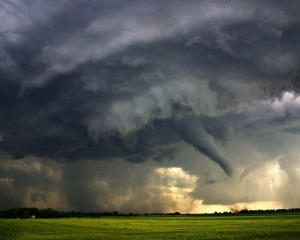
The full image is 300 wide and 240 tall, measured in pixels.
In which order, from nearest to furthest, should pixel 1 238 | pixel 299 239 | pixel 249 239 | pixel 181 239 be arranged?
pixel 299 239, pixel 249 239, pixel 181 239, pixel 1 238

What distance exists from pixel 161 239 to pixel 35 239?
58.7ft

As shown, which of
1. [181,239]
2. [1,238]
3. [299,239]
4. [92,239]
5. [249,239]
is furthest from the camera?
[1,238]

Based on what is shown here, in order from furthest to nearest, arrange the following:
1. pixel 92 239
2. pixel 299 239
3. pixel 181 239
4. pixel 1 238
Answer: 1. pixel 1 238
2. pixel 92 239
3. pixel 181 239
4. pixel 299 239

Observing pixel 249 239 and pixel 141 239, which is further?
pixel 141 239

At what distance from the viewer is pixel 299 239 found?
4397 centimetres

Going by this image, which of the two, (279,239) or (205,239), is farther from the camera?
(205,239)

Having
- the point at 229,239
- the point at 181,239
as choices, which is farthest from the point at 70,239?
the point at 229,239

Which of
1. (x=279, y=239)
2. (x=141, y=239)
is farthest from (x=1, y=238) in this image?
(x=279, y=239)

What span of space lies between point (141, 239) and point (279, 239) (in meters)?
17.0

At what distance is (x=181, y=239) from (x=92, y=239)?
12070 millimetres

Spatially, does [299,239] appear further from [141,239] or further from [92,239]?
[92,239]

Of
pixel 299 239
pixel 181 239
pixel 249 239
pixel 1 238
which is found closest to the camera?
pixel 299 239

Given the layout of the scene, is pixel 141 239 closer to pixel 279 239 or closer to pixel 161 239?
pixel 161 239

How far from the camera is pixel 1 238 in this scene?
194 ft
